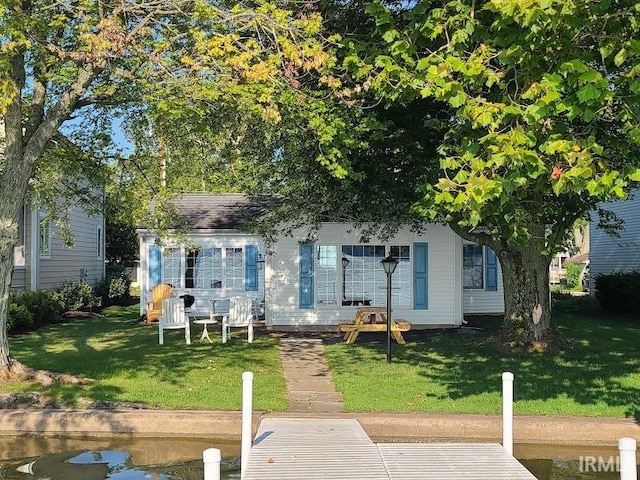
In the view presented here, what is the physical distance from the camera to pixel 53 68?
1100cm

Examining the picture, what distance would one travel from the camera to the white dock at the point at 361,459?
531cm

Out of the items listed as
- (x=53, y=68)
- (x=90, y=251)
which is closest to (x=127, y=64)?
(x=53, y=68)

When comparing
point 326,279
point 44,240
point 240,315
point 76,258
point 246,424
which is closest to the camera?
point 246,424

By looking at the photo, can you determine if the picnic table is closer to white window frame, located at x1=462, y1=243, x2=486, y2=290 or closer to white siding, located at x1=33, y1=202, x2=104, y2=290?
white window frame, located at x1=462, y1=243, x2=486, y2=290

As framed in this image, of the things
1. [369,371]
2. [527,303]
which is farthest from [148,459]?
[527,303]

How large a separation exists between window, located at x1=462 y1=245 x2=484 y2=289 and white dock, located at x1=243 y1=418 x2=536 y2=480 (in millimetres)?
14572

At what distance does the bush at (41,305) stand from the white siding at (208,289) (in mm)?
2535

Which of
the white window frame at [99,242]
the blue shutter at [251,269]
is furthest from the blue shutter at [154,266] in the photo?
the white window frame at [99,242]

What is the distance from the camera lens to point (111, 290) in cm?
2645

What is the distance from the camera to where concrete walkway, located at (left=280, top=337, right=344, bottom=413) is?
903 cm

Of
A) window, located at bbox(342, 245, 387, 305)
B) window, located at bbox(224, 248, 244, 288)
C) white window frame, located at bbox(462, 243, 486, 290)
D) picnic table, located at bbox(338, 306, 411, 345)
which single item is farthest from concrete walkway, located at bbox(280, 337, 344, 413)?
white window frame, located at bbox(462, 243, 486, 290)

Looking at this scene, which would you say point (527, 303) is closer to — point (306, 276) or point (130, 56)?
point (306, 276)

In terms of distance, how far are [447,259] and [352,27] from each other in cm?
932

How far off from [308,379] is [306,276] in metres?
7.53
